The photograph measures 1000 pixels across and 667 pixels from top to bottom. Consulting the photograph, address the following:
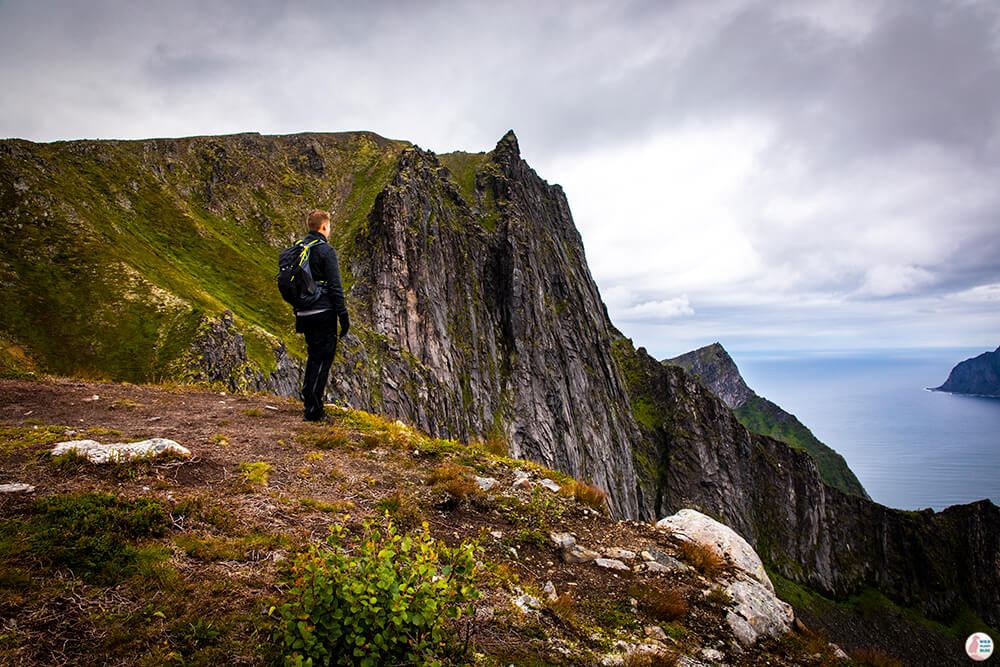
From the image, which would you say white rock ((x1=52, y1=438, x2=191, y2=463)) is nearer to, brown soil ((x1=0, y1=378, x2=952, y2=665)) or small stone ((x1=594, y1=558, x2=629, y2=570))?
brown soil ((x1=0, y1=378, x2=952, y2=665))

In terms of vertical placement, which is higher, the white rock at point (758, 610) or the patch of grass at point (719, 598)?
the patch of grass at point (719, 598)

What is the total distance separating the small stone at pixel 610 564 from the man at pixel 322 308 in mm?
6972

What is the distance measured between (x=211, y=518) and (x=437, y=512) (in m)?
3.38

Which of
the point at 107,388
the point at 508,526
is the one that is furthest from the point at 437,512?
the point at 107,388

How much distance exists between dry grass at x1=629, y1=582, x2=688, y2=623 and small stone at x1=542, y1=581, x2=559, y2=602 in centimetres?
117

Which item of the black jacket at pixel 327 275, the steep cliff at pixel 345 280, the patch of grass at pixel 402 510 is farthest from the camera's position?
the steep cliff at pixel 345 280

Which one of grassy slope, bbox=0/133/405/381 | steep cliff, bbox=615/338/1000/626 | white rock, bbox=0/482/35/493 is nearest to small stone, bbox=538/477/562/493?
white rock, bbox=0/482/35/493

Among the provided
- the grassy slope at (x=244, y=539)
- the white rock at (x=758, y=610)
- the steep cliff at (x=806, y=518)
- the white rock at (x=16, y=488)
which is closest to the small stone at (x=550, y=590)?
the grassy slope at (x=244, y=539)

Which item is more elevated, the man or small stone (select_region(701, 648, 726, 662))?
the man

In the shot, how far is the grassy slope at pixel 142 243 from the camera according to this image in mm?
21953

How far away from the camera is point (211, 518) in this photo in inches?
209

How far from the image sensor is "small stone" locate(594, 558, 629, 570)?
656 centimetres

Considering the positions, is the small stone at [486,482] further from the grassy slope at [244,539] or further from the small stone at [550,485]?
the small stone at [550,485]

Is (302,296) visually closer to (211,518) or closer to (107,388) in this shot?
(211,518)
